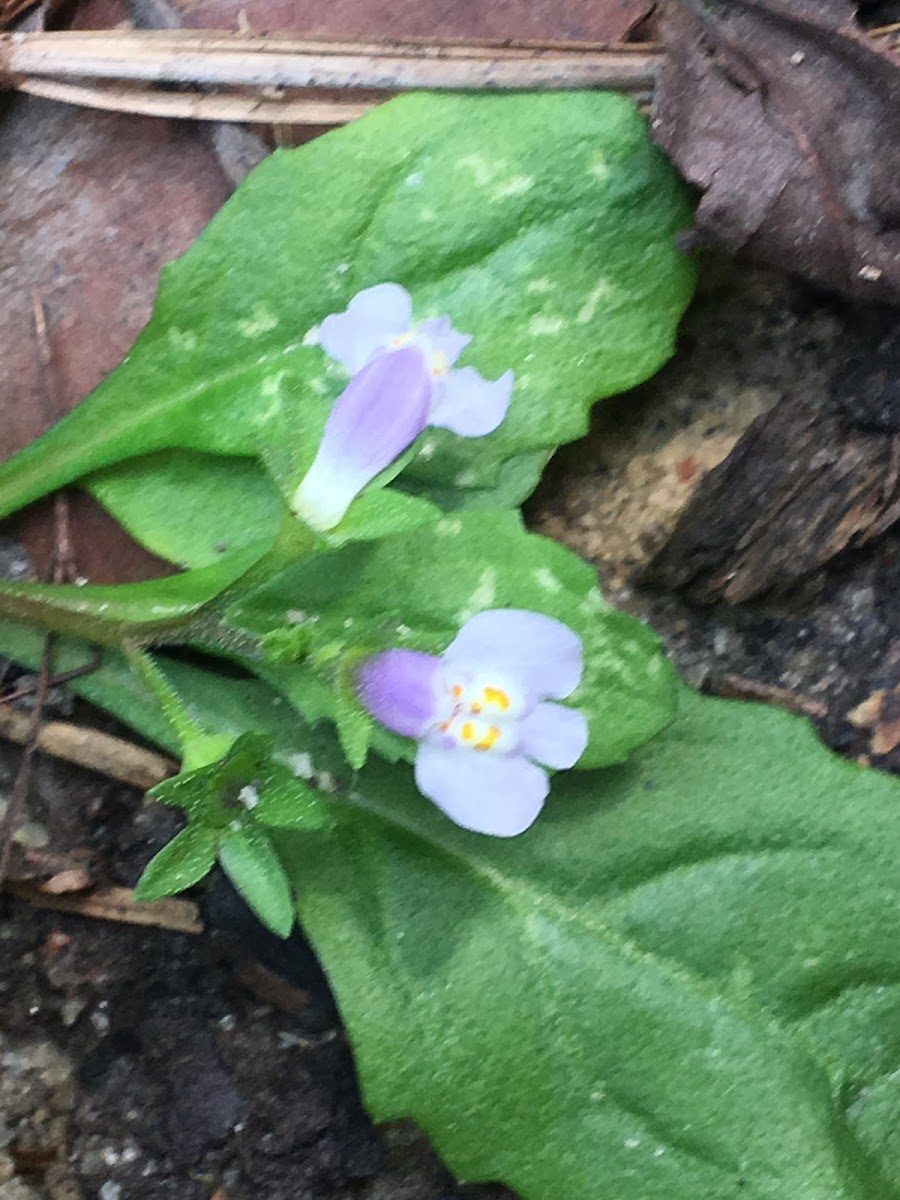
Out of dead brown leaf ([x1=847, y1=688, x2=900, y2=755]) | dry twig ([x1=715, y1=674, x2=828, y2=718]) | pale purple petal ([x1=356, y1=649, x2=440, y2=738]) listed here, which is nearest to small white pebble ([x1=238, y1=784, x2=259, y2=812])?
pale purple petal ([x1=356, y1=649, x2=440, y2=738])

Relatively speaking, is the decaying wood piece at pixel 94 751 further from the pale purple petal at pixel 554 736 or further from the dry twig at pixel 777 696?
the dry twig at pixel 777 696

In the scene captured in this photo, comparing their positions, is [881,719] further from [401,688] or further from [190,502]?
[190,502]

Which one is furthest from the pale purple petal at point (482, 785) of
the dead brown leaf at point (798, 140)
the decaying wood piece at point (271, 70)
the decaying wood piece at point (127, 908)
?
the decaying wood piece at point (271, 70)

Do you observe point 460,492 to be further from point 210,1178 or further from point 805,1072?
point 210,1178

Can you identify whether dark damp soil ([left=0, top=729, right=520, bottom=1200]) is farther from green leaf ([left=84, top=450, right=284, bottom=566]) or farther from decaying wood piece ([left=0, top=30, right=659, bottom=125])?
decaying wood piece ([left=0, top=30, right=659, bottom=125])

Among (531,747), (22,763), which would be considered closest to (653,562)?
(531,747)

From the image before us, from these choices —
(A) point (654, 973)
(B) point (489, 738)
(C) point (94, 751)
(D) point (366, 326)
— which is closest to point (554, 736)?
(B) point (489, 738)
